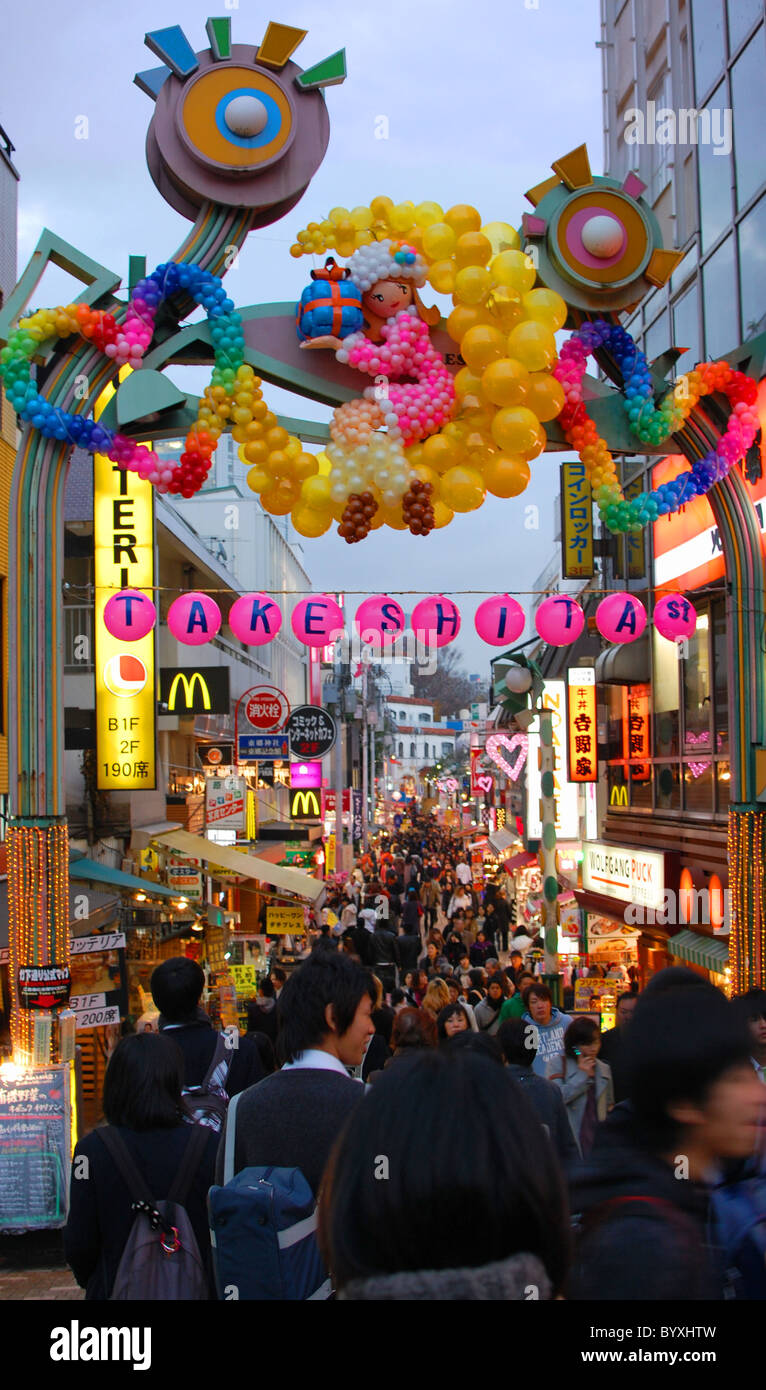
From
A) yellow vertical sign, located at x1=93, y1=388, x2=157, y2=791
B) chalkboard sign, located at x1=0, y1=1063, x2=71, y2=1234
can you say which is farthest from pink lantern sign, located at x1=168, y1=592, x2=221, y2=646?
chalkboard sign, located at x1=0, y1=1063, x2=71, y2=1234

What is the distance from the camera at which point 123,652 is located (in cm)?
1291

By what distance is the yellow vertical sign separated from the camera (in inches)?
502

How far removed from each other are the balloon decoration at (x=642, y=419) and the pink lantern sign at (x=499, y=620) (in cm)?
144

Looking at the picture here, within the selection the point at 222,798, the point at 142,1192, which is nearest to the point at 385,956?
the point at 222,798

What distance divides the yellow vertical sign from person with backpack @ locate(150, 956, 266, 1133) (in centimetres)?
756

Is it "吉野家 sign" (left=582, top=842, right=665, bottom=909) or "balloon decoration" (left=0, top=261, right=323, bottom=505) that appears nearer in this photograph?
"balloon decoration" (left=0, top=261, right=323, bottom=505)

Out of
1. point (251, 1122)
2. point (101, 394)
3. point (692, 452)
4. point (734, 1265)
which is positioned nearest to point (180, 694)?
point (101, 394)

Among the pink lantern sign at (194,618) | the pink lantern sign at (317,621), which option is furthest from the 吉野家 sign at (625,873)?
the pink lantern sign at (194,618)

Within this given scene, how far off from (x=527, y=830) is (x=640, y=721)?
9.34 m

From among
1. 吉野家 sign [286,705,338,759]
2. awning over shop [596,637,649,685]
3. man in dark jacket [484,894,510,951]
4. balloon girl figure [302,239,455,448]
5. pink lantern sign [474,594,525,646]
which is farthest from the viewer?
man in dark jacket [484,894,510,951]

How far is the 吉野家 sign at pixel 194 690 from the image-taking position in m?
14.9

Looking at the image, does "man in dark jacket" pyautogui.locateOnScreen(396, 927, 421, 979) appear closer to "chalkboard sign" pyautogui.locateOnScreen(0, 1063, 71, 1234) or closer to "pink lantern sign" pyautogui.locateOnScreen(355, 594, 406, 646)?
"pink lantern sign" pyautogui.locateOnScreen(355, 594, 406, 646)

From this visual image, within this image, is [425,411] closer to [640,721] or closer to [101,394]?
[101,394]

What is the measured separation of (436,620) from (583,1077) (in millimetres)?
5227
